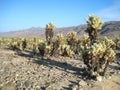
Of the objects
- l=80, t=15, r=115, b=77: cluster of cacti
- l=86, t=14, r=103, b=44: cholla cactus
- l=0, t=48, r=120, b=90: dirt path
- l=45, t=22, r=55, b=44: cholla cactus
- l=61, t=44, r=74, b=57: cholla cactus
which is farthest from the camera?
l=45, t=22, r=55, b=44: cholla cactus

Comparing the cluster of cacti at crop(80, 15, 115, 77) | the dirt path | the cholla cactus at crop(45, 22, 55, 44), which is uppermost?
the cholla cactus at crop(45, 22, 55, 44)

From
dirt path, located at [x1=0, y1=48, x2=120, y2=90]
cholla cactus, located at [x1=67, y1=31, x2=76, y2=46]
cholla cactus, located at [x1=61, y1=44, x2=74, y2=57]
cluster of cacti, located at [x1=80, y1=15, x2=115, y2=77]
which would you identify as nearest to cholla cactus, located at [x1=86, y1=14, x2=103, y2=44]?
cholla cactus, located at [x1=61, y1=44, x2=74, y2=57]

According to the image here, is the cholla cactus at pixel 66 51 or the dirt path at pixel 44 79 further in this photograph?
the cholla cactus at pixel 66 51

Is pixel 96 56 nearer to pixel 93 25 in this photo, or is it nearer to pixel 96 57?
pixel 96 57

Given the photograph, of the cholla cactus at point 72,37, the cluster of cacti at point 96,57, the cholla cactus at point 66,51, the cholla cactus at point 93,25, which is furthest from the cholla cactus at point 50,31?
the cluster of cacti at point 96,57

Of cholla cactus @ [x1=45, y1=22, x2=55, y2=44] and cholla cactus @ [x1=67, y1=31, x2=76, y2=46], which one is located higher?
cholla cactus @ [x1=45, y1=22, x2=55, y2=44]

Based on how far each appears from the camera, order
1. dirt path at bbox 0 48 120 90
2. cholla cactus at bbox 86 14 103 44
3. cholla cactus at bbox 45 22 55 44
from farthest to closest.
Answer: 1. cholla cactus at bbox 45 22 55 44
2. cholla cactus at bbox 86 14 103 44
3. dirt path at bbox 0 48 120 90

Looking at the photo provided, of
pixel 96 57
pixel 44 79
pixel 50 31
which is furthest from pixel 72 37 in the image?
pixel 44 79

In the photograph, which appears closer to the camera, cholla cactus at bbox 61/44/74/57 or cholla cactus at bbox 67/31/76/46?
cholla cactus at bbox 61/44/74/57

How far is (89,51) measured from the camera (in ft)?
54.3

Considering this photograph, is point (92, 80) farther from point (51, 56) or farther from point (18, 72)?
point (51, 56)

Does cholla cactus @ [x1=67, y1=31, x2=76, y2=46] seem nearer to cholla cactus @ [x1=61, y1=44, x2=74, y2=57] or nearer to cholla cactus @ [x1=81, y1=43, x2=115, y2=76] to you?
cholla cactus @ [x1=61, y1=44, x2=74, y2=57]

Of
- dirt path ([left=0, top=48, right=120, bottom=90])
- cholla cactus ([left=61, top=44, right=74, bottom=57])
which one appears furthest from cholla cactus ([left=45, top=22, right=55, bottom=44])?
dirt path ([left=0, top=48, right=120, bottom=90])

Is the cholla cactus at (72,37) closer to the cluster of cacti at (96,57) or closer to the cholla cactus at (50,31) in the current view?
the cholla cactus at (50,31)
